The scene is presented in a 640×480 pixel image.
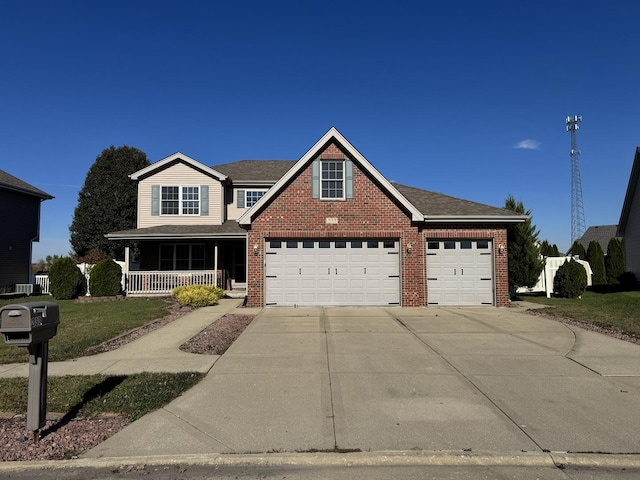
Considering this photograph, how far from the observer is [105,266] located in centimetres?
1877

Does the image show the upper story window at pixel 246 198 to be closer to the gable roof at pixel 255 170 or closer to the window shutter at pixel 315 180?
the gable roof at pixel 255 170

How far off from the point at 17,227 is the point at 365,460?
2759 centimetres

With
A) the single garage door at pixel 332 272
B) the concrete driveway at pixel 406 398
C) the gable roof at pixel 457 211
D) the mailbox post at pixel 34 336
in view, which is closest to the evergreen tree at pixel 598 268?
the gable roof at pixel 457 211

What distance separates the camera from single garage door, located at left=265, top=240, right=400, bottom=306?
1507cm

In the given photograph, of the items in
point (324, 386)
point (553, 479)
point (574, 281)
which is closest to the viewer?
point (553, 479)

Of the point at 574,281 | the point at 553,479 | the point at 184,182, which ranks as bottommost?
the point at 553,479

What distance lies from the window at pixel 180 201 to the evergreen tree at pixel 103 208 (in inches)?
774

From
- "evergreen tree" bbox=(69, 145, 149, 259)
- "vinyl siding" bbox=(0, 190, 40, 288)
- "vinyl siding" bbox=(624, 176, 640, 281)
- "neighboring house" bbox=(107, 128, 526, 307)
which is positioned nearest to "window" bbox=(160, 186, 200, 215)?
"neighboring house" bbox=(107, 128, 526, 307)

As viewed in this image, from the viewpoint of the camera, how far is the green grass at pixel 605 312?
36.4 feet

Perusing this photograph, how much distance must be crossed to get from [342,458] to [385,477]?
1.52ft

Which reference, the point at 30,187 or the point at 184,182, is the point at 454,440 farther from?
the point at 30,187

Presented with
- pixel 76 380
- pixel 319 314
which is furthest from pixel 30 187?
pixel 76 380

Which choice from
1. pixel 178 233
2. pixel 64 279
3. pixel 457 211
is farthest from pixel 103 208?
pixel 457 211

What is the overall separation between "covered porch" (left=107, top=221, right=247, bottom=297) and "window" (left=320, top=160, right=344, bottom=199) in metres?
5.81
